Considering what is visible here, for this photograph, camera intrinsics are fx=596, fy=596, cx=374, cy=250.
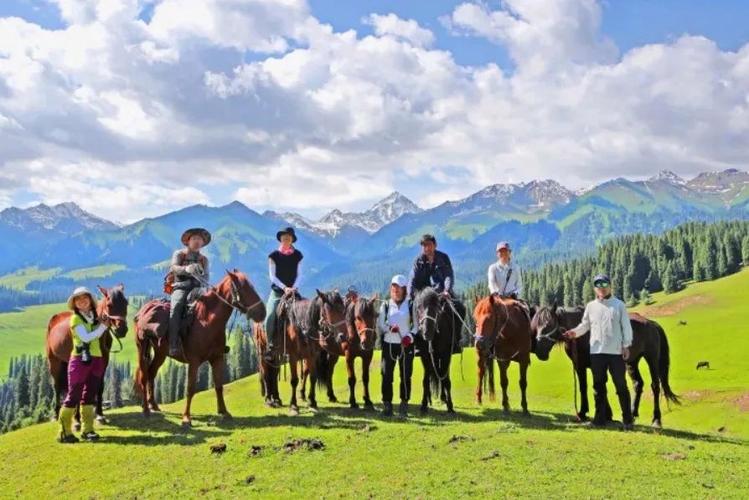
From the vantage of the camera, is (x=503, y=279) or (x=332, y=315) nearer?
(x=332, y=315)

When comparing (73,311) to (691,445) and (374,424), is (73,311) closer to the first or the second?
(374,424)

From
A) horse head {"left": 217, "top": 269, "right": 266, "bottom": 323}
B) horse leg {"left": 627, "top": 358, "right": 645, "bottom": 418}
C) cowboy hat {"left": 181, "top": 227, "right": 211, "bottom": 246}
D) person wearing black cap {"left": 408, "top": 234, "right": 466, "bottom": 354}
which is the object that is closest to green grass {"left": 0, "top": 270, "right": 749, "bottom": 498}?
horse leg {"left": 627, "top": 358, "right": 645, "bottom": 418}

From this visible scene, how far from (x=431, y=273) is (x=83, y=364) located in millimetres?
10315

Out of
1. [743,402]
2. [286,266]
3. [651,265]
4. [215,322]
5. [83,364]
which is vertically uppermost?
[651,265]

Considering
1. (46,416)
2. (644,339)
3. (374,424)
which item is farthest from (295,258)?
(46,416)

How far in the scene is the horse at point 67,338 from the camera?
1645cm

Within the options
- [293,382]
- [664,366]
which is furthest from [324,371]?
[664,366]

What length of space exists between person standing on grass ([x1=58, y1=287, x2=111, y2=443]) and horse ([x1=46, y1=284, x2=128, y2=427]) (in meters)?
0.57

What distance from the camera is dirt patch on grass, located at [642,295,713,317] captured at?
430 ft

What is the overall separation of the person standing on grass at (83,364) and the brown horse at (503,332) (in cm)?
1047

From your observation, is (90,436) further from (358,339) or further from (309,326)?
(358,339)

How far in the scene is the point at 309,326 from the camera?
17906 millimetres

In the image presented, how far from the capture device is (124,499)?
11609 millimetres

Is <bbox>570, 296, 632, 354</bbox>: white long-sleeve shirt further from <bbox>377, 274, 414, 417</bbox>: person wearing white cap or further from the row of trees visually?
the row of trees
